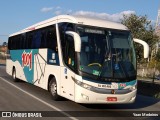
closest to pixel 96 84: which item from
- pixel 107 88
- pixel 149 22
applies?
pixel 107 88

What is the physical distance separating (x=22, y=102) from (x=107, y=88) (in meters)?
3.24

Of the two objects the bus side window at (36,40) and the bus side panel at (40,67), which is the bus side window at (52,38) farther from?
the bus side window at (36,40)

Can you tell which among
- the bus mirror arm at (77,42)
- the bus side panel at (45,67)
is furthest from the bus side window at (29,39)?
the bus mirror arm at (77,42)

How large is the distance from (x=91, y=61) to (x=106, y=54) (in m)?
0.59

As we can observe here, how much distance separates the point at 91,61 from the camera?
36.2 ft

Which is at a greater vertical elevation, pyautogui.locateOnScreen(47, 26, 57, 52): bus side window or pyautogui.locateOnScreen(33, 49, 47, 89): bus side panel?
pyautogui.locateOnScreen(47, 26, 57, 52): bus side window

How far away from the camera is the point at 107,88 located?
11.1 metres

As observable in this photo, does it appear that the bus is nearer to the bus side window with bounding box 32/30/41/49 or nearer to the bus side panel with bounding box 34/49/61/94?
the bus side panel with bounding box 34/49/61/94

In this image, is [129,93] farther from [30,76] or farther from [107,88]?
[30,76]

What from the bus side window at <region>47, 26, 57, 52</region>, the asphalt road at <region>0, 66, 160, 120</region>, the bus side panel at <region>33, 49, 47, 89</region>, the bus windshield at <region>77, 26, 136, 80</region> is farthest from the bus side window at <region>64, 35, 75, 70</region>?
the bus side panel at <region>33, 49, 47, 89</region>

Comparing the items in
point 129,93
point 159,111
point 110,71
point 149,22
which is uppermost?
point 149,22

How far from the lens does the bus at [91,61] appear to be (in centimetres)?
1094

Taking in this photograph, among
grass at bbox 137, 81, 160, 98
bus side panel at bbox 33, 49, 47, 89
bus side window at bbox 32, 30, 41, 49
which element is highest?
bus side window at bbox 32, 30, 41, 49

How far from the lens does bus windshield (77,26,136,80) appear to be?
11.0 meters
